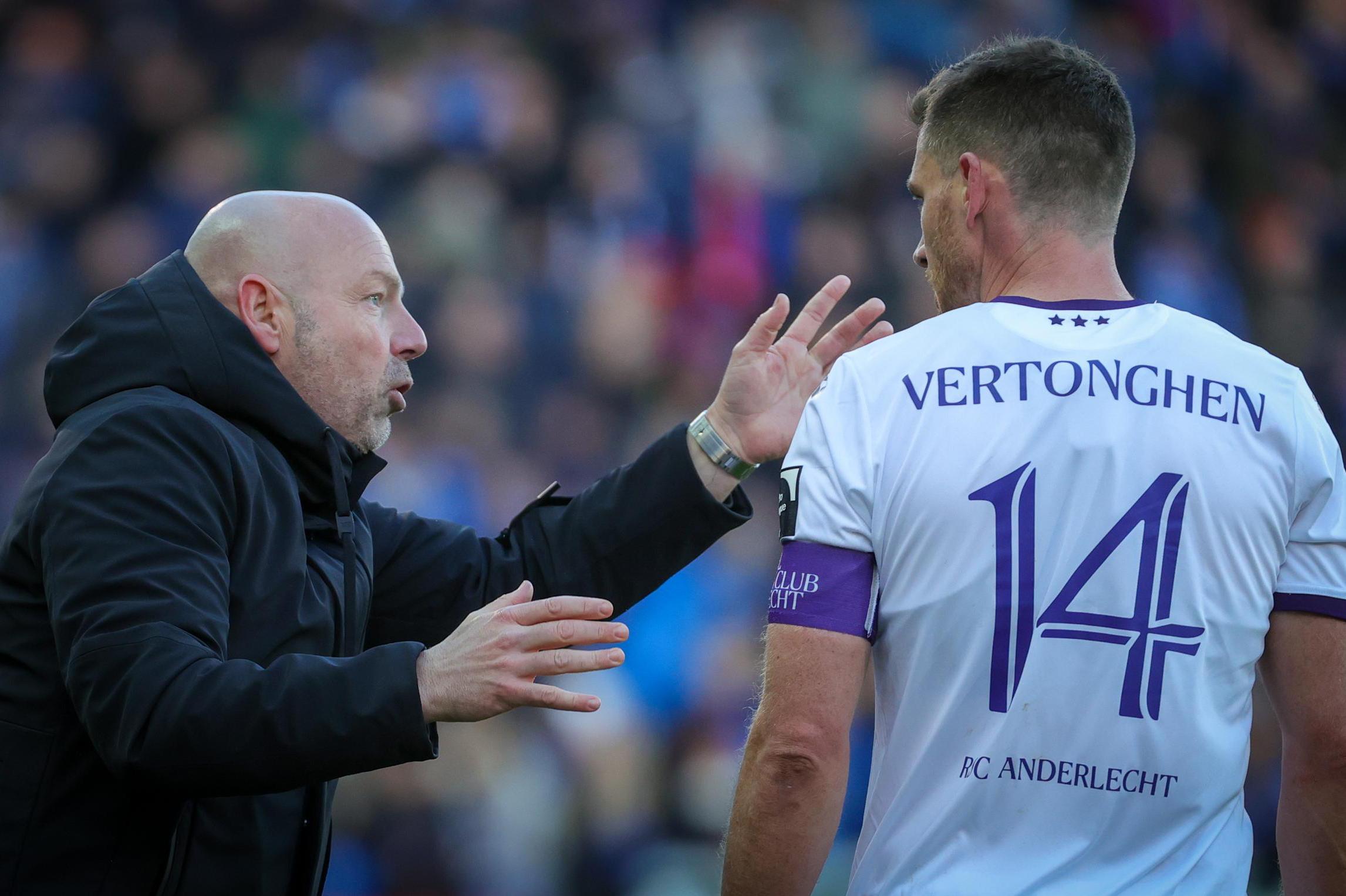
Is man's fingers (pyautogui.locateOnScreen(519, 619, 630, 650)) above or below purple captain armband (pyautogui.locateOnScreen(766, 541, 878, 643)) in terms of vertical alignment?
below

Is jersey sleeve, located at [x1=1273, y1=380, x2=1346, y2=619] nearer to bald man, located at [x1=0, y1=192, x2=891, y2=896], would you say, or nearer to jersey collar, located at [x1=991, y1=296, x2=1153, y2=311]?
jersey collar, located at [x1=991, y1=296, x2=1153, y2=311]

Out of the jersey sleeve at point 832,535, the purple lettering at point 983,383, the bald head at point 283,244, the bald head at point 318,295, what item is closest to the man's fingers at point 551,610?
the jersey sleeve at point 832,535

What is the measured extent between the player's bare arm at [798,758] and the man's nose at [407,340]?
52.7 inches

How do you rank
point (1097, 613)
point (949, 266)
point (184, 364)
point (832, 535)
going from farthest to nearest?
point (184, 364), point (949, 266), point (832, 535), point (1097, 613)

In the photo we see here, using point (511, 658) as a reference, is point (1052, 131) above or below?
above

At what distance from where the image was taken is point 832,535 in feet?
7.37

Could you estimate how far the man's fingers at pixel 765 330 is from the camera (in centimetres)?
333

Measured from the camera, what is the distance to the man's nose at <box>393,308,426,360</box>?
10.6 ft

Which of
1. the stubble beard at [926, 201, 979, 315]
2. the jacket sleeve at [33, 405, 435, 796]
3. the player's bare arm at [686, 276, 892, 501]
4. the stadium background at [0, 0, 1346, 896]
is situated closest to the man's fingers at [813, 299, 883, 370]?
the player's bare arm at [686, 276, 892, 501]

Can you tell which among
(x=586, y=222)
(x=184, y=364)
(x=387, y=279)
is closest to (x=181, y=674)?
(x=184, y=364)

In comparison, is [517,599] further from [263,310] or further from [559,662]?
[263,310]

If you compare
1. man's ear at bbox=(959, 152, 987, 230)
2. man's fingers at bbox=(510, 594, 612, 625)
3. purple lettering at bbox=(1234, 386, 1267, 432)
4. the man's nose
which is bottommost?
man's fingers at bbox=(510, 594, 612, 625)

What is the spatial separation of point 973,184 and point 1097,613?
0.81 meters

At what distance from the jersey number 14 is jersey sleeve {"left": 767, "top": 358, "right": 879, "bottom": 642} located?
0.62 feet
